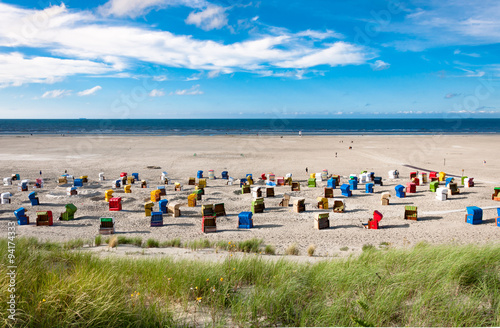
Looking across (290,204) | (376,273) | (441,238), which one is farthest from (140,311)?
(290,204)

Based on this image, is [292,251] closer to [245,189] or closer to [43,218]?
[245,189]

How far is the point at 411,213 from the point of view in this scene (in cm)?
1581

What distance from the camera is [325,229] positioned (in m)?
14.6

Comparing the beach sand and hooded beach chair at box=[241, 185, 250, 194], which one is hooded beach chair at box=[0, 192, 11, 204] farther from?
hooded beach chair at box=[241, 185, 250, 194]

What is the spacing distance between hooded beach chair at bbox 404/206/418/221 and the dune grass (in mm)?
9197

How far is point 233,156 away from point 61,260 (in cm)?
3362

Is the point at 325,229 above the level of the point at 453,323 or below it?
below

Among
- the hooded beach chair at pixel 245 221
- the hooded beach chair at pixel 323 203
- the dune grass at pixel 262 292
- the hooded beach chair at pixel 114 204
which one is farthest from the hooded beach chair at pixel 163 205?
the dune grass at pixel 262 292

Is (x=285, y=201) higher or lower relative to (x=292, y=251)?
higher

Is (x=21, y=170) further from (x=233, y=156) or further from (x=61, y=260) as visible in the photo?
(x=61, y=260)

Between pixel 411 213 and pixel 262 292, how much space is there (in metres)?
13.1

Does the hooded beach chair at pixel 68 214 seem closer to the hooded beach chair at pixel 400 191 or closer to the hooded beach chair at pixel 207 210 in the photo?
the hooded beach chair at pixel 207 210

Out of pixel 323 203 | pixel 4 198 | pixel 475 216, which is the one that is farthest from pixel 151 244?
pixel 475 216

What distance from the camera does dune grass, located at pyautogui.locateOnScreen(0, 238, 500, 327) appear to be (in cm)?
470
